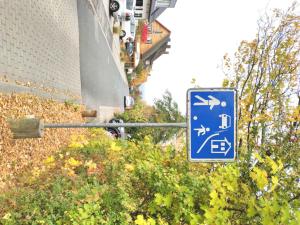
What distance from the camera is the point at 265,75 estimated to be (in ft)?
34.9

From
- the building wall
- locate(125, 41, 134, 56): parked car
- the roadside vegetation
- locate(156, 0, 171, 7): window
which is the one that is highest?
locate(156, 0, 171, 7): window

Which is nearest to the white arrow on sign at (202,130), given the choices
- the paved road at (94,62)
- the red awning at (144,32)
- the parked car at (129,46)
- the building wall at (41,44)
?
the building wall at (41,44)

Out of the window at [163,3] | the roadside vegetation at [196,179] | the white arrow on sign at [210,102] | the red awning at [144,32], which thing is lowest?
the roadside vegetation at [196,179]

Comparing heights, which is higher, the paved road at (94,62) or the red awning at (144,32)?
the red awning at (144,32)

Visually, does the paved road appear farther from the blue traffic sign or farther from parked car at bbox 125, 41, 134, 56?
the blue traffic sign

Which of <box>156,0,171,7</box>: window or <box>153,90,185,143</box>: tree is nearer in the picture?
<box>153,90,185,143</box>: tree

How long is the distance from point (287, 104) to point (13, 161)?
6.43m

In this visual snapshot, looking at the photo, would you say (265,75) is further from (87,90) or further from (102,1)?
(102,1)

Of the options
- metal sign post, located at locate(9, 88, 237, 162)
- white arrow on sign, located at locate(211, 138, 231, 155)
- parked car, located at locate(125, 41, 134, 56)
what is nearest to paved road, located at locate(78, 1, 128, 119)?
parked car, located at locate(125, 41, 134, 56)

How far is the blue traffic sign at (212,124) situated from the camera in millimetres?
5242

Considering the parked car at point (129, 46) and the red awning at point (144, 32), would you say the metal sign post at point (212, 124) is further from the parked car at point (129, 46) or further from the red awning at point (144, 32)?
the red awning at point (144, 32)

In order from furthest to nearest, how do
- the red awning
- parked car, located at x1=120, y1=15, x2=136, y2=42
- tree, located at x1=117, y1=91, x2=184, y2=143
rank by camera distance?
the red awning
parked car, located at x1=120, y1=15, x2=136, y2=42
tree, located at x1=117, y1=91, x2=184, y2=143

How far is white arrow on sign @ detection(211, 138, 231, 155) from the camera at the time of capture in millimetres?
5281

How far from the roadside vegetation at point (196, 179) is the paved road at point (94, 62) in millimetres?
7009
